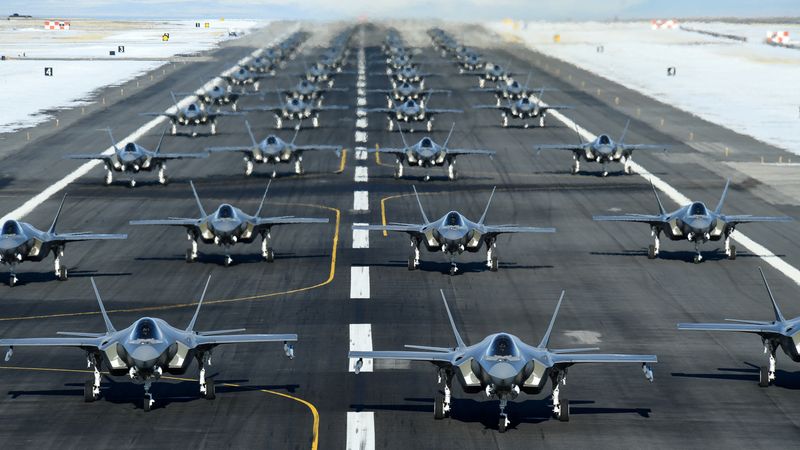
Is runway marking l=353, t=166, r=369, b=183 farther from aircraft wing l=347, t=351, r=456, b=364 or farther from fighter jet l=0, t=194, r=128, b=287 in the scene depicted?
aircraft wing l=347, t=351, r=456, b=364

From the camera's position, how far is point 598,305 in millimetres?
48750

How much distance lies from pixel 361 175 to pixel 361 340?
142ft

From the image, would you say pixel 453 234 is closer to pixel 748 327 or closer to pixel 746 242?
pixel 748 327

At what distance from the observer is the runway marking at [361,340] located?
39.8m

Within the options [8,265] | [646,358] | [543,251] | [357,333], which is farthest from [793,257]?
[8,265]

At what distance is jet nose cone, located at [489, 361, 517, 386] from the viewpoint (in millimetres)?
31359

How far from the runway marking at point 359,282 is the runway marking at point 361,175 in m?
27.9

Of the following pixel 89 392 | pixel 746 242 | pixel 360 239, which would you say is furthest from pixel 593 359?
pixel 746 242

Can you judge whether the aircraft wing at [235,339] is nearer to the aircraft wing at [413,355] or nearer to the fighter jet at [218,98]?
the aircraft wing at [413,355]

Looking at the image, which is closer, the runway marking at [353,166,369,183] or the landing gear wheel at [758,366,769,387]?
the landing gear wheel at [758,366,769,387]

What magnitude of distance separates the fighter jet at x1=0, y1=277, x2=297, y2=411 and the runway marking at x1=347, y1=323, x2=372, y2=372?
499 cm

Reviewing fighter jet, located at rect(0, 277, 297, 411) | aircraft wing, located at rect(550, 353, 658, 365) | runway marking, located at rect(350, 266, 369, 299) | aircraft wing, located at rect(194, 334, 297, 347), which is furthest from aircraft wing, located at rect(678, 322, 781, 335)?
runway marking, located at rect(350, 266, 369, 299)

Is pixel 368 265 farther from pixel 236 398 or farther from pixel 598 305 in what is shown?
pixel 236 398

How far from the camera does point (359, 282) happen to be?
52688 millimetres
